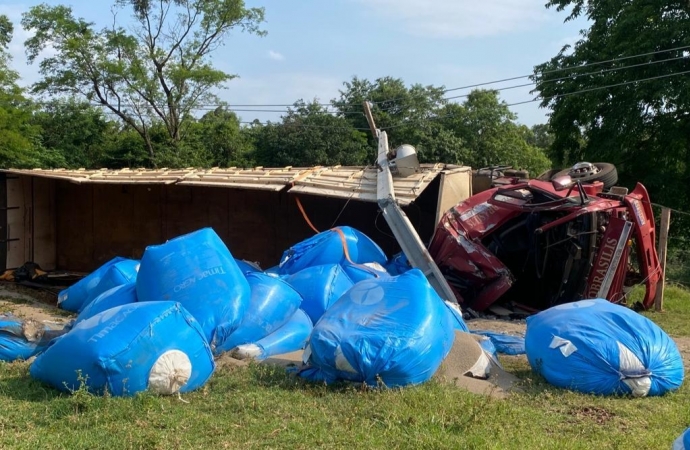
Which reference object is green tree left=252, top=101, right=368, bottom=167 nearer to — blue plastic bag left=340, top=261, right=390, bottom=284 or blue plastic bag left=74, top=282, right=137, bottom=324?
blue plastic bag left=340, top=261, right=390, bottom=284

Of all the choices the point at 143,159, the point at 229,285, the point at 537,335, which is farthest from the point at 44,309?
the point at 143,159

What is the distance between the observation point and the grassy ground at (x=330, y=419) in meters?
3.70

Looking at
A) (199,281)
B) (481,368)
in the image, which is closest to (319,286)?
(199,281)

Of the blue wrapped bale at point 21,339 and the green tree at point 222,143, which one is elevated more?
the green tree at point 222,143

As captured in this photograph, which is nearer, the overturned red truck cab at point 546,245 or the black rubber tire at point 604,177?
the overturned red truck cab at point 546,245

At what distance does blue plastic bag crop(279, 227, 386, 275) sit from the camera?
8.52m

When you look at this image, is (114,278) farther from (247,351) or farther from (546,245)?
(546,245)

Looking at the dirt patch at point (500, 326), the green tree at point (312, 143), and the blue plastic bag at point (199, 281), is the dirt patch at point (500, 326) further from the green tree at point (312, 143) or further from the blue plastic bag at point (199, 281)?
the green tree at point (312, 143)

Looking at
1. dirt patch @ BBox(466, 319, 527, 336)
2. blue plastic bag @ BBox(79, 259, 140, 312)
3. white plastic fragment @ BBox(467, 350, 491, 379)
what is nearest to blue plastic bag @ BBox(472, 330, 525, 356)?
dirt patch @ BBox(466, 319, 527, 336)

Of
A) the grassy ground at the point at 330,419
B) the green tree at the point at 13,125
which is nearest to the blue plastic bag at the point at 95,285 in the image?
the grassy ground at the point at 330,419

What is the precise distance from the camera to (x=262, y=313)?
6105 mm

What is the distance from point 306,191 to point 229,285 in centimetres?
443

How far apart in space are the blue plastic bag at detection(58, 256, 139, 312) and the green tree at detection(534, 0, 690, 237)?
38.2 ft

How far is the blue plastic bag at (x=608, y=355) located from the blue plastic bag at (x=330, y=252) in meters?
3.78
